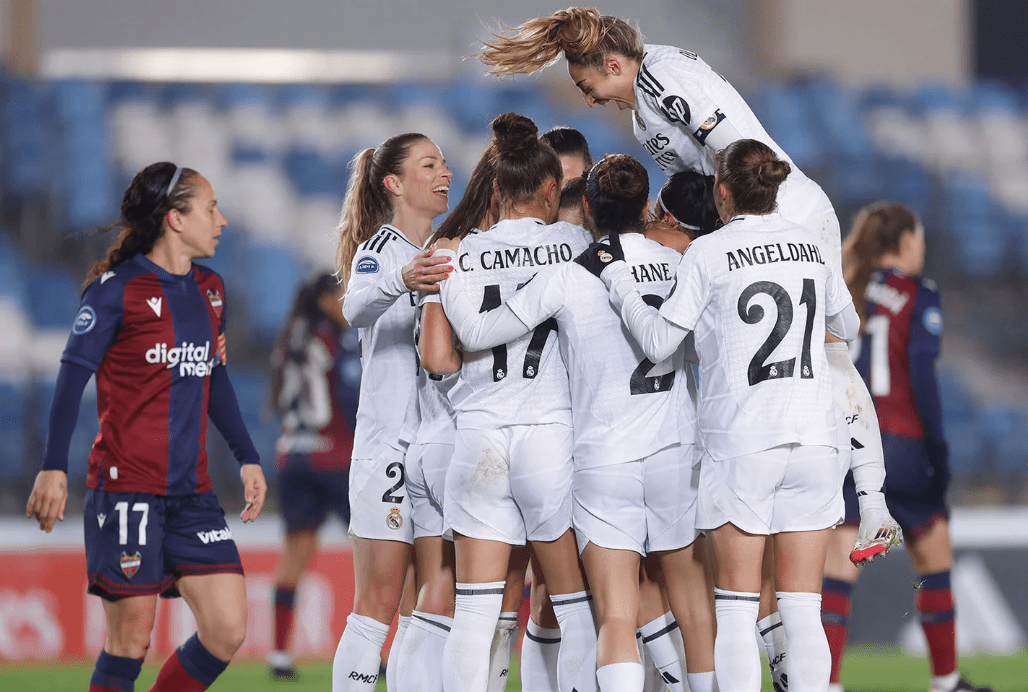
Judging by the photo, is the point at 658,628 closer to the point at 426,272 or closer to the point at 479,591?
the point at 479,591

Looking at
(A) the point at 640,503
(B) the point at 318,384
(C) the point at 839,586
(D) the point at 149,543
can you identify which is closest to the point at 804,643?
(A) the point at 640,503

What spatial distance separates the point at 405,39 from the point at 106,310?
989 centimetres

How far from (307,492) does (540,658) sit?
2.89 meters

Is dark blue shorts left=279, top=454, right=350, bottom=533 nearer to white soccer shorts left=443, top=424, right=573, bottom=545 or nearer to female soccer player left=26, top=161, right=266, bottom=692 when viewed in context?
female soccer player left=26, top=161, right=266, bottom=692

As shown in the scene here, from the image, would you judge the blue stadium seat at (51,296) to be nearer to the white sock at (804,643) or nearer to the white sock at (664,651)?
the white sock at (664,651)

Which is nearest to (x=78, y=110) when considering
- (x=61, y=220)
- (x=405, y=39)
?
(x=61, y=220)

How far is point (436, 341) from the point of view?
359cm

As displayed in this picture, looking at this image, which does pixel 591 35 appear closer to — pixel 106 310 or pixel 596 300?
pixel 596 300

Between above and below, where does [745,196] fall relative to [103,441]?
above

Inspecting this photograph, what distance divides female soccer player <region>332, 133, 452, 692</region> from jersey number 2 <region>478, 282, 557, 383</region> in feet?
1.11

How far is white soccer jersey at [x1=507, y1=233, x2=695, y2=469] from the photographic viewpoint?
3.55m

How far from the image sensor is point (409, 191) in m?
4.16

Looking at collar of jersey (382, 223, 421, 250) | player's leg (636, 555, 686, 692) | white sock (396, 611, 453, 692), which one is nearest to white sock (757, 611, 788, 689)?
player's leg (636, 555, 686, 692)

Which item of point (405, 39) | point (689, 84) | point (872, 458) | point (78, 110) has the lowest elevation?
point (872, 458)
